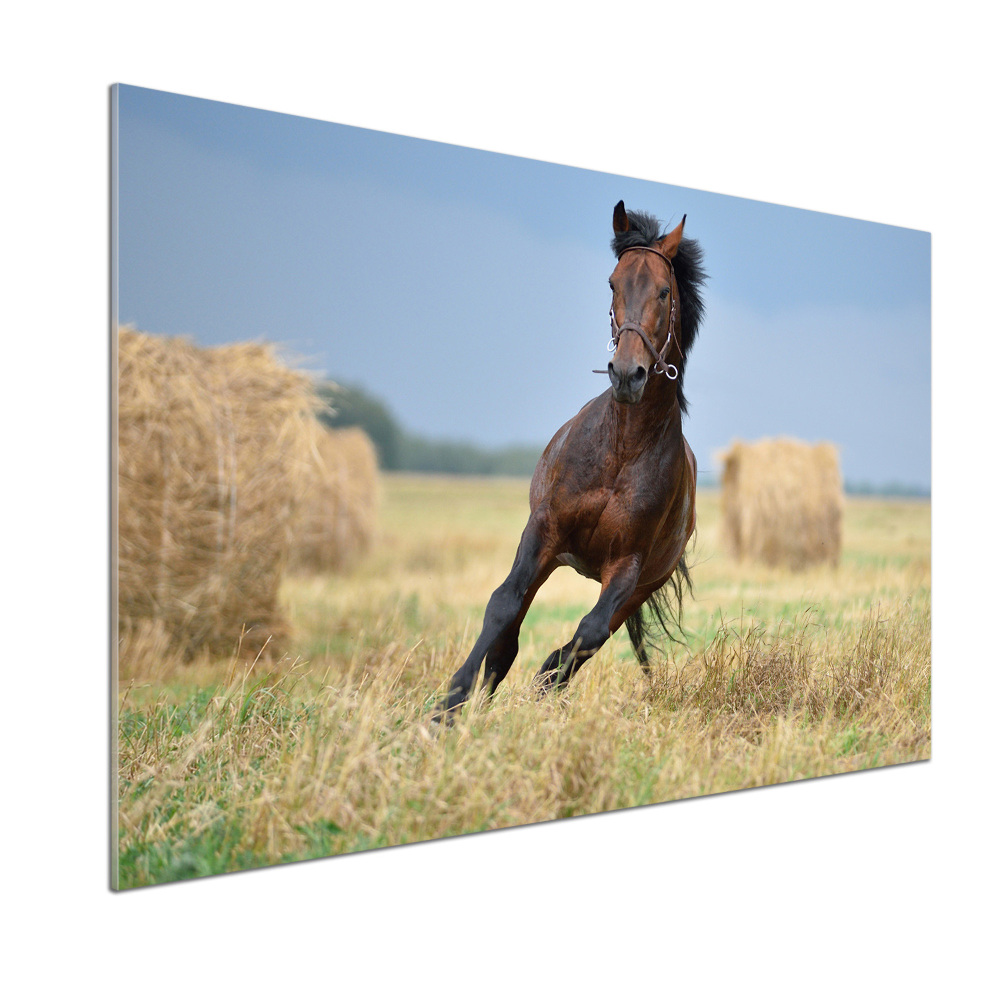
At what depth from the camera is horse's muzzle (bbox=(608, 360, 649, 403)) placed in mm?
3713

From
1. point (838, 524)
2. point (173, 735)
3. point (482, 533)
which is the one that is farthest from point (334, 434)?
point (173, 735)

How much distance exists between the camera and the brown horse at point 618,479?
3.90 metres

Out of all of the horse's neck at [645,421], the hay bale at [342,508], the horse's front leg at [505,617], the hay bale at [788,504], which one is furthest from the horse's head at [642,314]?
the hay bale at [342,508]

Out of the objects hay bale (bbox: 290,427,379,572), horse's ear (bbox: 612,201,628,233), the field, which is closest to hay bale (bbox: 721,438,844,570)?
the field

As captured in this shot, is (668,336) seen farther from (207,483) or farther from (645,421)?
(207,483)

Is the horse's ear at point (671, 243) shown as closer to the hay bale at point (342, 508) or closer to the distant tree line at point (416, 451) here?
the hay bale at point (342, 508)

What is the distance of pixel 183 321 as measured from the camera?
407 centimetres

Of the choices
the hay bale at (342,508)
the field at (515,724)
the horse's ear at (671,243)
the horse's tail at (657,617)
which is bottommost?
the field at (515,724)

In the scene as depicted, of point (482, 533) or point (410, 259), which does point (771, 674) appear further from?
point (482, 533)

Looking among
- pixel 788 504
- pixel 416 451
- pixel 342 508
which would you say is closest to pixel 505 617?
pixel 788 504

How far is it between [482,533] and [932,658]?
6986 millimetres

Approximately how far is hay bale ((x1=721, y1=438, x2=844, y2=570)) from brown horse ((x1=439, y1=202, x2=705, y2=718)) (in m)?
5.03

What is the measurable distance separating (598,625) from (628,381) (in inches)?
38.3

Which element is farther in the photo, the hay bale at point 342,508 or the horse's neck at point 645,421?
the hay bale at point 342,508
